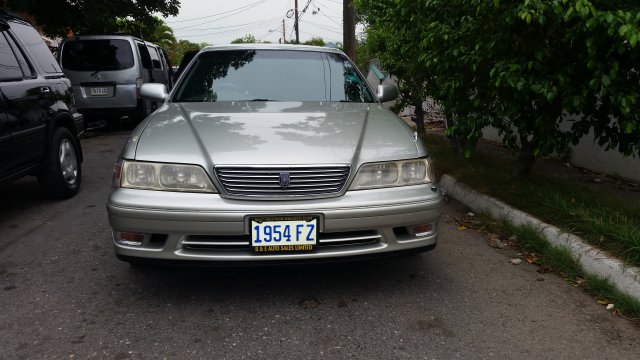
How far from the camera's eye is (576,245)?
3264 mm

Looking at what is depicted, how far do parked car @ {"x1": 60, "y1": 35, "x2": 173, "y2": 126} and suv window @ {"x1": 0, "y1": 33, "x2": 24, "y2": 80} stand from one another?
5067mm

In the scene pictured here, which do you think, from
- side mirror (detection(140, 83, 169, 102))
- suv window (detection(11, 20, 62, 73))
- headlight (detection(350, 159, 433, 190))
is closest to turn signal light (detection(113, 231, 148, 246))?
headlight (detection(350, 159, 433, 190))

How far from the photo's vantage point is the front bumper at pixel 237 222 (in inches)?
96.6

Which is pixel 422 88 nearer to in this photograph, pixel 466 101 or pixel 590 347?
pixel 466 101

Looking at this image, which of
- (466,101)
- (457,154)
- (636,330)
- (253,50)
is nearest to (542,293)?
(636,330)

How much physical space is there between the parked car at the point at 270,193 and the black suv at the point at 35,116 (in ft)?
5.22

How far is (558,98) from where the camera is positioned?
3.84 m

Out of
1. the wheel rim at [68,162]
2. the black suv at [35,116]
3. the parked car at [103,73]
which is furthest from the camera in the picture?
the parked car at [103,73]

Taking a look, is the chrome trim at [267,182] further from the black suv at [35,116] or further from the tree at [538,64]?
the black suv at [35,116]

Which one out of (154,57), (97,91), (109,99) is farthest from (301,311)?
(154,57)

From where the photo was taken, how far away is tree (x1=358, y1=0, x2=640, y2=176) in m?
2.96

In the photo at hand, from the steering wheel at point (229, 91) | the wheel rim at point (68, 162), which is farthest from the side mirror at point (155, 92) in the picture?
the wheel rim at point (68, 162)

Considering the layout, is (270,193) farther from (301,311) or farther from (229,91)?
(229,91)

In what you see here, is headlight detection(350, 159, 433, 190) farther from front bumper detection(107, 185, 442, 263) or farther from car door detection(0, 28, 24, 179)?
car door detection(0, 28, 24, 179)
